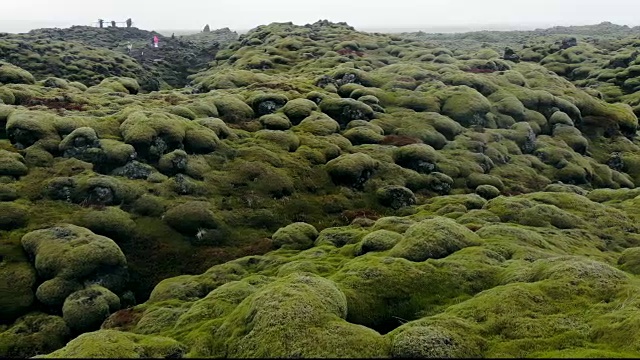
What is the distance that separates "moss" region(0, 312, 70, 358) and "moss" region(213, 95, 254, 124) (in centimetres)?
3419

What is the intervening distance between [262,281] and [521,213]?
70.3 feet

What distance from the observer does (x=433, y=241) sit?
27641 millimetres

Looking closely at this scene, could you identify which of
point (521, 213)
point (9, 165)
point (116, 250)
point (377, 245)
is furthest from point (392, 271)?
point (9, 165)

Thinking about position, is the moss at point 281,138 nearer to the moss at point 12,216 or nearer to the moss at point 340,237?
the moss at point 340,237

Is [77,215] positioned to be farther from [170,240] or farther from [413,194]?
[413,194]

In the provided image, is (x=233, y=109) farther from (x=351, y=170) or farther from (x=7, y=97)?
(x=7, y=97)

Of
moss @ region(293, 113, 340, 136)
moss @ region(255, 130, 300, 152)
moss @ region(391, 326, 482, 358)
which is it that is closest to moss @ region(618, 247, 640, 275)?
moss @ region(391, 326, 482, 358)

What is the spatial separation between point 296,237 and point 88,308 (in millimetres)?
14836

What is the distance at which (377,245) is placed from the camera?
1173 inches

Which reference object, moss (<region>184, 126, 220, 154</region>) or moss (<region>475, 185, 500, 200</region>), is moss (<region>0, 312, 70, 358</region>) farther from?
moss (<region>475, 185, 500, 200</region>)

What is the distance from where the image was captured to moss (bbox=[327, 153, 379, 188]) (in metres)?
48.8

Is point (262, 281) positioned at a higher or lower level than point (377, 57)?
lower

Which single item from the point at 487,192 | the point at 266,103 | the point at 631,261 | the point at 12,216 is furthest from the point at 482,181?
the point at 12,216

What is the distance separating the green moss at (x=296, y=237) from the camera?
35463 mm
